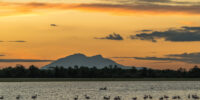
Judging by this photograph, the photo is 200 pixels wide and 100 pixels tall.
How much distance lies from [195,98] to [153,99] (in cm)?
684

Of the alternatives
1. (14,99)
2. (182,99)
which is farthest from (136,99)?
(14,99)

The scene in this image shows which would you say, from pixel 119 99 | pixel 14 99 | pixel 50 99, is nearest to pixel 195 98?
pixel 119 99

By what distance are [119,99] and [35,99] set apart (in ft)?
46.9

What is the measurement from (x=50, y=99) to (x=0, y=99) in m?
8.11

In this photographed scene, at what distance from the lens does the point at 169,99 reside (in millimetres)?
74625

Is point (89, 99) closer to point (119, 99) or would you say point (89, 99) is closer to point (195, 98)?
point (119, 99)

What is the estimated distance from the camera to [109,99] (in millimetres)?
74375

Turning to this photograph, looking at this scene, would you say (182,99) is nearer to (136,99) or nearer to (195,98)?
(195,98)

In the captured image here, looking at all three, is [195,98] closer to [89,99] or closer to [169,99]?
[169,99]

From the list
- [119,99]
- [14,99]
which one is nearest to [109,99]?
[119,99]

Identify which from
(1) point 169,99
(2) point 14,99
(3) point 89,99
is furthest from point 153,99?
(2) point 14,99

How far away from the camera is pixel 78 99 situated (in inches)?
2940

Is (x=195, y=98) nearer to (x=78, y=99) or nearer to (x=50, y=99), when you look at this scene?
(x=78, y=99)

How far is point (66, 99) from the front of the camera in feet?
246
